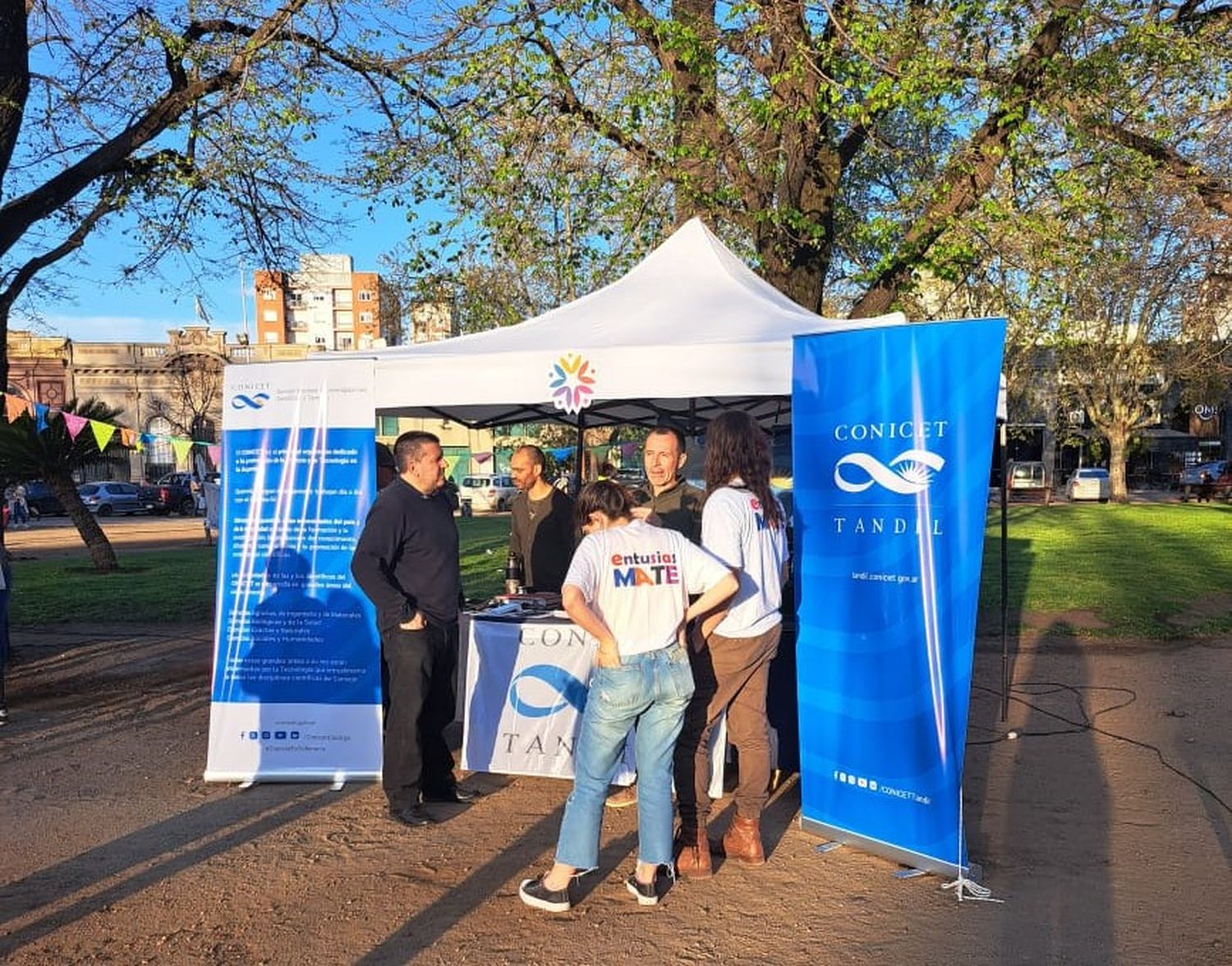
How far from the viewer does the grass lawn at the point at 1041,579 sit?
10.7m

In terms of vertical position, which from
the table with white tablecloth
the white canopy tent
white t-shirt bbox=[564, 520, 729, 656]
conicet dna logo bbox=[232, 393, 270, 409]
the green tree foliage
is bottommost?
the table with white tablecloth

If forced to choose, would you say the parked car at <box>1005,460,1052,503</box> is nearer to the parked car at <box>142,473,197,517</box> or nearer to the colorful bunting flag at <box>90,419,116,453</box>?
the parked car at <box>142,473,197,517</box>

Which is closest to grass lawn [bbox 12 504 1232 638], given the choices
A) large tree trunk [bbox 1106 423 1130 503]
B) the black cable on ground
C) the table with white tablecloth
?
the black cable on ground

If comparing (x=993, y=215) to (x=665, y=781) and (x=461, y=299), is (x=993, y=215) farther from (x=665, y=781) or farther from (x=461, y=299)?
(x=461, y=299)

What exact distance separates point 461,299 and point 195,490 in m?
27.4

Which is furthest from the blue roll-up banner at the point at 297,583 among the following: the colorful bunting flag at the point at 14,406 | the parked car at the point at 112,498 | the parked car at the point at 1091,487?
the parked car at the point at 1091,487

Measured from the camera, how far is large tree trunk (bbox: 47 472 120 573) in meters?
16.2

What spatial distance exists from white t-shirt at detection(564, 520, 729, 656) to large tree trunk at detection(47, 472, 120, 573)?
15.5m

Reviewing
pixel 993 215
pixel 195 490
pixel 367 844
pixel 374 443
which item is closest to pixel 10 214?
pixel 374 443

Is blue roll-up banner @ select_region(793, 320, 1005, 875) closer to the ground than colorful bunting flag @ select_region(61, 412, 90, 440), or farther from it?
closer to the ground

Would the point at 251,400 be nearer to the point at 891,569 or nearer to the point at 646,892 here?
the point at 646,892

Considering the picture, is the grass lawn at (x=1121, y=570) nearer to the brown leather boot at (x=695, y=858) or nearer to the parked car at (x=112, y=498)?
the brown leather boot at (x=695, y=858)

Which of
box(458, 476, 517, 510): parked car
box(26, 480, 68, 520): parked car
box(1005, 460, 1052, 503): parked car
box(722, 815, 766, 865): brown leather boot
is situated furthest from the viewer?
box(1005, 460, 1052, 503): parked car

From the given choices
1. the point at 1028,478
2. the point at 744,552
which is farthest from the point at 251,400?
the point at 1028,478
